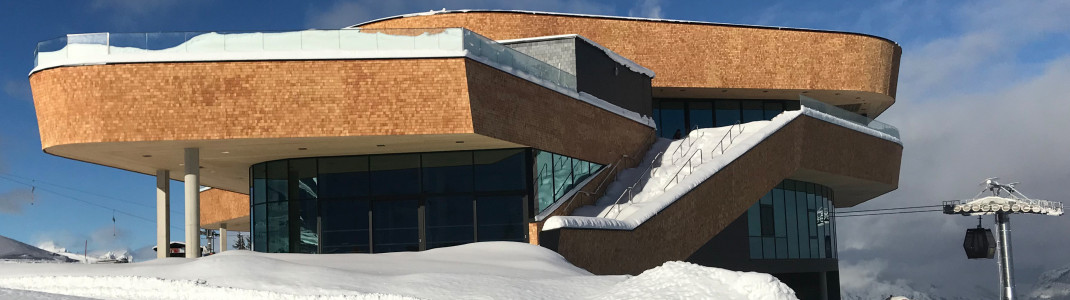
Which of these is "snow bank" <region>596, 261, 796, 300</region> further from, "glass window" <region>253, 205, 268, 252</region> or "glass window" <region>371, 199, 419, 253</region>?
"glass window" <region>253, 205, 268, 252</region>

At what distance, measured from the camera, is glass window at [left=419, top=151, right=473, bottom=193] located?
28.6 meters

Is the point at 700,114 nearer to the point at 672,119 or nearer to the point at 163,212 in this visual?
the point at 672,119

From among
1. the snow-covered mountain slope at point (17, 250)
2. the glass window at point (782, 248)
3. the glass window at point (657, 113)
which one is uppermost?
the glass window at point (657, 113)

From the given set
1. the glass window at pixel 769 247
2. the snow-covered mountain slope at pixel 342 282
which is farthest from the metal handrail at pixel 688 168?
the snow-covered mountain slope at pixel 342 282

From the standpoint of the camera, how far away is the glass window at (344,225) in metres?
29.1

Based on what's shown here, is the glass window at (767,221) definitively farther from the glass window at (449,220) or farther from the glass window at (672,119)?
the glass window at (449,220)

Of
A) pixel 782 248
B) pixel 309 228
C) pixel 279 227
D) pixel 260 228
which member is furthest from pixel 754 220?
pixel 260 228

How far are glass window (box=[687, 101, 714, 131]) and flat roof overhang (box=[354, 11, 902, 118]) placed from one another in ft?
2.99

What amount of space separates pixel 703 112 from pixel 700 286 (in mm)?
29327

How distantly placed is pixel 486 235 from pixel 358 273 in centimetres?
1213

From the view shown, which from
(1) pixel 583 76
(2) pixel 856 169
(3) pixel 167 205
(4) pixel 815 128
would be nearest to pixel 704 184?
(1) pixel 583 76

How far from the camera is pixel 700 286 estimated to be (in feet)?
50.1

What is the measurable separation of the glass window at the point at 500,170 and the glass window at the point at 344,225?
10.4ft

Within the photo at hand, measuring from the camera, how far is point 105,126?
24406 mm
